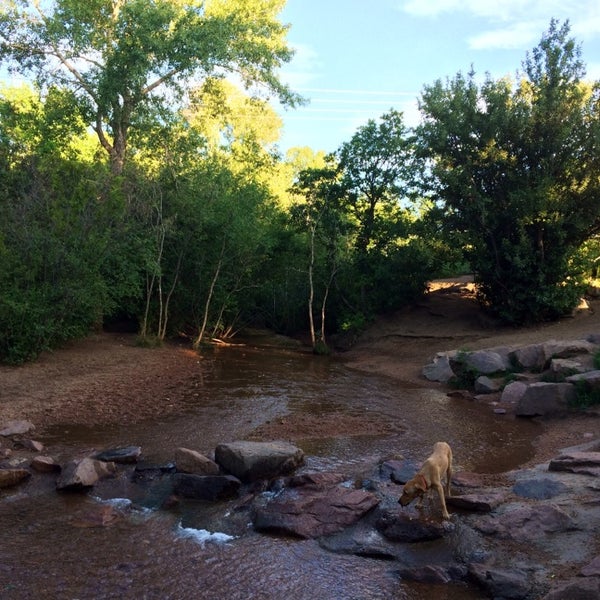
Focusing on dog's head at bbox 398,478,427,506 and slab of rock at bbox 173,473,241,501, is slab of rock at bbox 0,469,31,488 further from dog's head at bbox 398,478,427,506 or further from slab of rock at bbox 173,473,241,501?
dog's head at bbox 398,478,427,506

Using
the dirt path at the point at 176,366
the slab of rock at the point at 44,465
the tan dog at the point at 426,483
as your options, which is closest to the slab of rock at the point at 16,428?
the dirt path at the point at 176,366

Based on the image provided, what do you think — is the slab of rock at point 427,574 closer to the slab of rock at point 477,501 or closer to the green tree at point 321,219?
the slab of rock at point 477,501

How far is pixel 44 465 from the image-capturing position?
27.1 feet

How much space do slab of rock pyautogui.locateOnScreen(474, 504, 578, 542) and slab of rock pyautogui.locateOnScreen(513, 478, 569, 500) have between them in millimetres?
636

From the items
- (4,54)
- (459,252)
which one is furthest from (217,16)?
(459,252)

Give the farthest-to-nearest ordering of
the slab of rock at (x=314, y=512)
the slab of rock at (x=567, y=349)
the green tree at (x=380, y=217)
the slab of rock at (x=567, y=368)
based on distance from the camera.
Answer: the green tree at (x=380, y=217) < the slab of rock at (x=567, y=349) < the slab of rock at (x=567, y=368) < the slab of rock at (x=314, y=512)

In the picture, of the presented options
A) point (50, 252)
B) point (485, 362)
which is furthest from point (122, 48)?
point (485, 362)

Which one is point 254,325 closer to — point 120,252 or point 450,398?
point 120,252

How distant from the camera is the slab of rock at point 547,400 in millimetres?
12641

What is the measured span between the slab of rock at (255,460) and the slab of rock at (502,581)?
3.36 metres

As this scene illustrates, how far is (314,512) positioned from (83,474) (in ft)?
10.1

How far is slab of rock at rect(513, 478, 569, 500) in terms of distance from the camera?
7.34 metres

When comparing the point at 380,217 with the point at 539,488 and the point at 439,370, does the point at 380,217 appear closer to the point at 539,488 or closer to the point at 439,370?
the point at 439,370

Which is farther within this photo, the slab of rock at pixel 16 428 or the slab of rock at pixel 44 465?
the slab of rock at pixel 16 428
